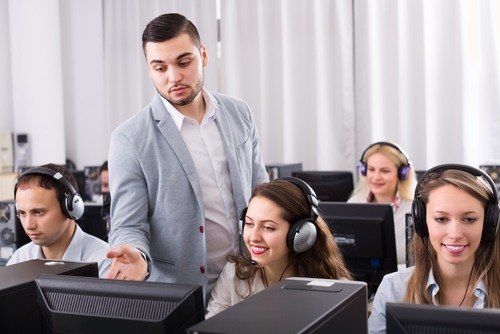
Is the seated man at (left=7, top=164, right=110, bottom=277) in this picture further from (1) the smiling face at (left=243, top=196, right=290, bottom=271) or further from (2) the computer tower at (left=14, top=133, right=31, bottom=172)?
(2) the computer tower at (left=14, top=133, right=31, bottom=172)

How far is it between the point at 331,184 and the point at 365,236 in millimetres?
1846

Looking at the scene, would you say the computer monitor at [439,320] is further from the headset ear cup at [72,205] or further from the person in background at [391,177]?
the person in background at [391,177]

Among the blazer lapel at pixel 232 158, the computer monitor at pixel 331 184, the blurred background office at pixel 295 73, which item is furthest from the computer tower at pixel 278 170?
the blazer lapel at pixel 232 158

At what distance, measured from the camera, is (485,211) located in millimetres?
1816

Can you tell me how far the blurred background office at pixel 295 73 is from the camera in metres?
5.12

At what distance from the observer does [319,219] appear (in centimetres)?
205

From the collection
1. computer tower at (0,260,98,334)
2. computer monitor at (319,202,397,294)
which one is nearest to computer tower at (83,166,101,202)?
computer monitor at (319,202,397,294)

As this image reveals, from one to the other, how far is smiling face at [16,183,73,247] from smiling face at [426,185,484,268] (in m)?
1.32

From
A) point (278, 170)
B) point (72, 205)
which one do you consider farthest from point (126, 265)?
point (278, 170)

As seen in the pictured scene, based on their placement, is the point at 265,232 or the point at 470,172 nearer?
the point at 470,172

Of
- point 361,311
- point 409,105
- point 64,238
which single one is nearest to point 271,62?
point 409,105

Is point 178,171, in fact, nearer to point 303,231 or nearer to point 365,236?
point 303,231

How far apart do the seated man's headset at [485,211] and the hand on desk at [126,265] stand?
2.53 ft

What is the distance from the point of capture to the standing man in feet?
6.14
